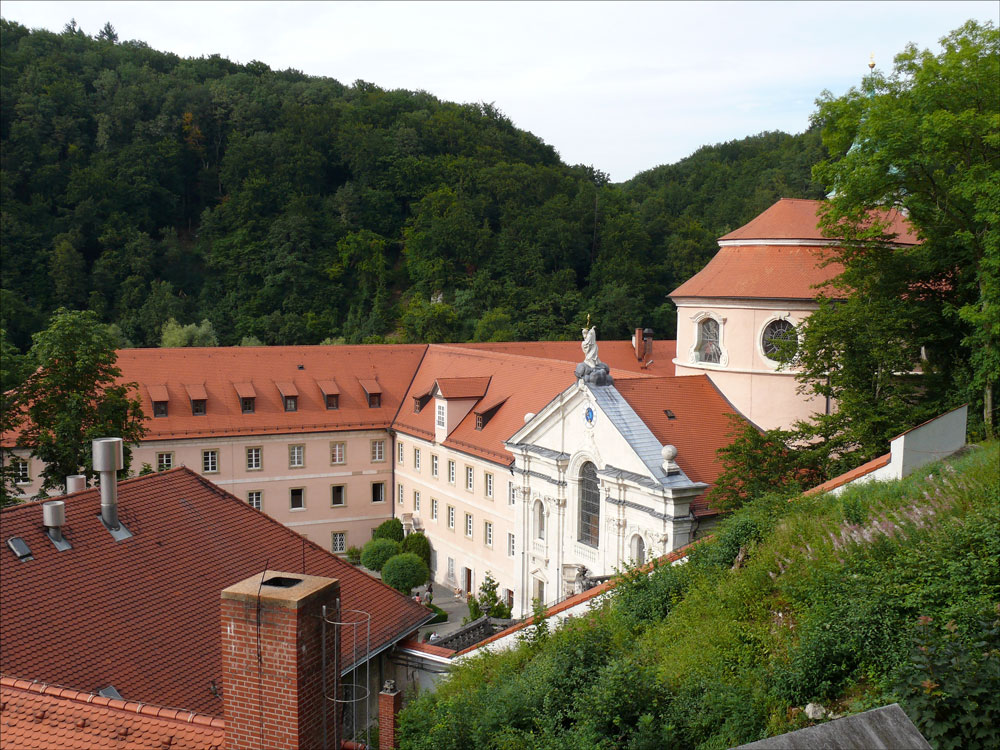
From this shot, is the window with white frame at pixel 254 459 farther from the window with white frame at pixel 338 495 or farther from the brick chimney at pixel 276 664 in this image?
the brick chimney at pixel 276 664

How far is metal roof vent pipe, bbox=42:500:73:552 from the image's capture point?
14.8 m

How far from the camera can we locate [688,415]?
91.6 feet

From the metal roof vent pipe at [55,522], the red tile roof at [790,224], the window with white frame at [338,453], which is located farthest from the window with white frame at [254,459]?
the metal roof vent pipe at [55,522]

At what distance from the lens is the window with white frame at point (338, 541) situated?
4134cm

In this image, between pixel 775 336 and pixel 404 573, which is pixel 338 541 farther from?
pixel 775 336

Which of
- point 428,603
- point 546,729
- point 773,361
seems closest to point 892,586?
point 546,729

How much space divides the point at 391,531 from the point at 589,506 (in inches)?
568

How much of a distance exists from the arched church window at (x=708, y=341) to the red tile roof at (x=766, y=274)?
1144mm

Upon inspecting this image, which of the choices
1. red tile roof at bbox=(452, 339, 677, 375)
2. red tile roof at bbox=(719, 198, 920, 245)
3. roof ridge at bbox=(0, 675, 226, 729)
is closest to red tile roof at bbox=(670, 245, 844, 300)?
red tile roof at bbox=(719, 198, 920, 245)

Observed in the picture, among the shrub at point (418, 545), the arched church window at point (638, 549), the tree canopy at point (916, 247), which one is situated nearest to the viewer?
the tree canopy at point (916, 247)

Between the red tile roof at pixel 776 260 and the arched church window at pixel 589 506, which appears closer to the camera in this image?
the arched church window at pixel 589 506

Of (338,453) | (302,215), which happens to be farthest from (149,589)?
(302,215)

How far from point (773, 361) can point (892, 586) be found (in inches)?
670

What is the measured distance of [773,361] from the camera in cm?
2814
